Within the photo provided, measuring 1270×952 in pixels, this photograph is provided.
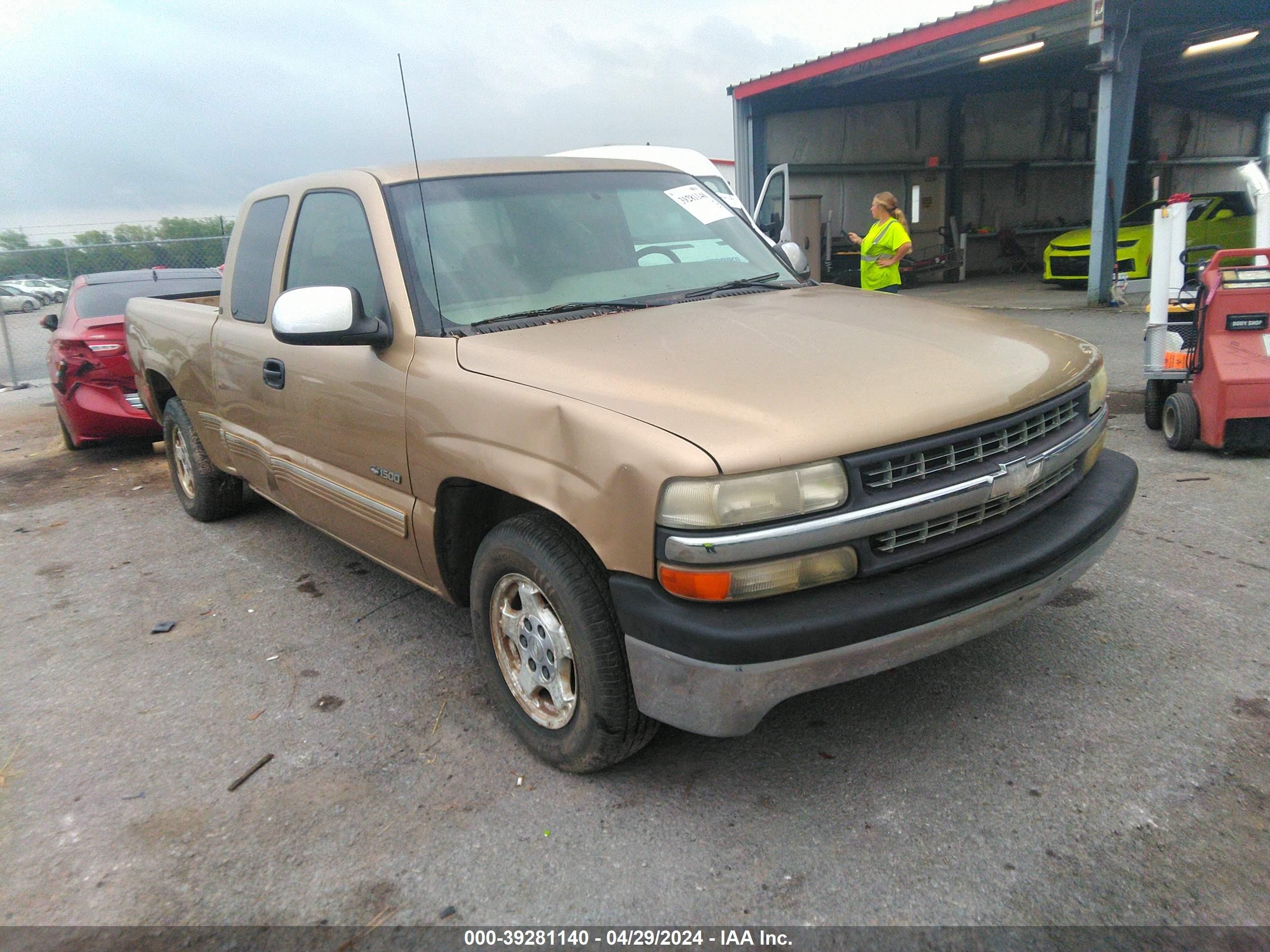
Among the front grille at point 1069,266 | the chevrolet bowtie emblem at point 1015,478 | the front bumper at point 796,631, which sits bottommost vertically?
the front grille at point 1069,266

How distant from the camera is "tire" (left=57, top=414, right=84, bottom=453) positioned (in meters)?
7.73

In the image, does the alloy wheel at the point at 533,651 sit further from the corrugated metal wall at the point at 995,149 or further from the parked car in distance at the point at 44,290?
the parked car in distance at the point at 44,290

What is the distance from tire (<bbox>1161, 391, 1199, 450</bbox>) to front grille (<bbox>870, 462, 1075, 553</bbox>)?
11.9ft

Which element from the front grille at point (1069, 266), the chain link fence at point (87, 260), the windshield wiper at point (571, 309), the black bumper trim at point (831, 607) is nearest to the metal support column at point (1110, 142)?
the front grille at point (1069, 266)

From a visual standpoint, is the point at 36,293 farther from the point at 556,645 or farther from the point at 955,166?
the point at 556,645

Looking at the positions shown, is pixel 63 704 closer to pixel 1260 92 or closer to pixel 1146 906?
pixel 1146 906

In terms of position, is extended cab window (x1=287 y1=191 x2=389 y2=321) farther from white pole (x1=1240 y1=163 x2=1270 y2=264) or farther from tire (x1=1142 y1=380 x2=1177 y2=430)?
white pole (x1=1240 y1=163 x2=1270 y2=264)

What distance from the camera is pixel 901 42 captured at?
609 inches

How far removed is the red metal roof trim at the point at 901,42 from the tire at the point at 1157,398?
946cm

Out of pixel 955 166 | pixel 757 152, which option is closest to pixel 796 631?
pixel 757 152

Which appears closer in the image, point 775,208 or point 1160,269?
point 1160,269

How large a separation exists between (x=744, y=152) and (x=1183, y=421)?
1520cm

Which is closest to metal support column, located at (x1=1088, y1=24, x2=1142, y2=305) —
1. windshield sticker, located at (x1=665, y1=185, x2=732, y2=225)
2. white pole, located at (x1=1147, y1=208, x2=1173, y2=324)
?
white pole, located at (x1=1147, y1=208, x2=1173, y2=324)

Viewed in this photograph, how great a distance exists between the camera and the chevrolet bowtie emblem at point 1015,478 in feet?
7.79
